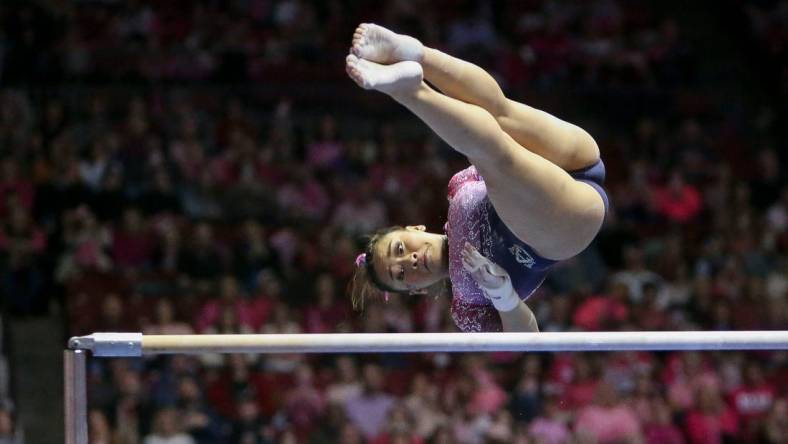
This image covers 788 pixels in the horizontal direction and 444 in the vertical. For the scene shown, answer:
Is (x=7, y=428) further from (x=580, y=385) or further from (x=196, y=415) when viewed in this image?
(x=580, y=385)

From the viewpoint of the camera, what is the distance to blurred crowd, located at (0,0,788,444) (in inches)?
323

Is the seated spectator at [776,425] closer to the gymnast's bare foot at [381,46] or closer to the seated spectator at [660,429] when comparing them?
the seated spectator at [660,429]

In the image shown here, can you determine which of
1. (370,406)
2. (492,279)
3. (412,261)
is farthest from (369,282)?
(370,406)

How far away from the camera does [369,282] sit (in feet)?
15.3

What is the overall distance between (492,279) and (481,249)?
197 millimetres

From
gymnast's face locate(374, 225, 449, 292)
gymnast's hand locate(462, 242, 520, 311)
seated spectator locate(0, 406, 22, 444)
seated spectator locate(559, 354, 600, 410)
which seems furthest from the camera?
seated spectator locate(559, 354, 600, 410)

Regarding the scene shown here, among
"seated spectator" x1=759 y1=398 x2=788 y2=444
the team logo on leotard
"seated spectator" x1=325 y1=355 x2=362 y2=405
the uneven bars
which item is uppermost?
the team logo on leotard

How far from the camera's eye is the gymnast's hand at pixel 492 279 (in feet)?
13.7

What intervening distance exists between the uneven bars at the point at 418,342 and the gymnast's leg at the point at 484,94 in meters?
0.82

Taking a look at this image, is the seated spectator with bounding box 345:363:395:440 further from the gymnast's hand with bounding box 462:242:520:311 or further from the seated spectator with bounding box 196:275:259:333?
the gymnast's hand with bounding box 462:242:520:311

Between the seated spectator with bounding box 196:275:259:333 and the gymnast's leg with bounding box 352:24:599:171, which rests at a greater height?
the gymnast's leg with bounding box 352:24:599:171

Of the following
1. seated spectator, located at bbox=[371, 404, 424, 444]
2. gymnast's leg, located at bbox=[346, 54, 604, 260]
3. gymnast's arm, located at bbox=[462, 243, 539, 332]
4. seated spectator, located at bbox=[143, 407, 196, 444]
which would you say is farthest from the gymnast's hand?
seated spectator, located at bbox=[143, 407, 196, 444]

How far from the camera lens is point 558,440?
319 inches

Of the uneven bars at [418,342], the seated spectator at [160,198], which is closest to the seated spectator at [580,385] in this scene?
the seated spectator at [160,198]
